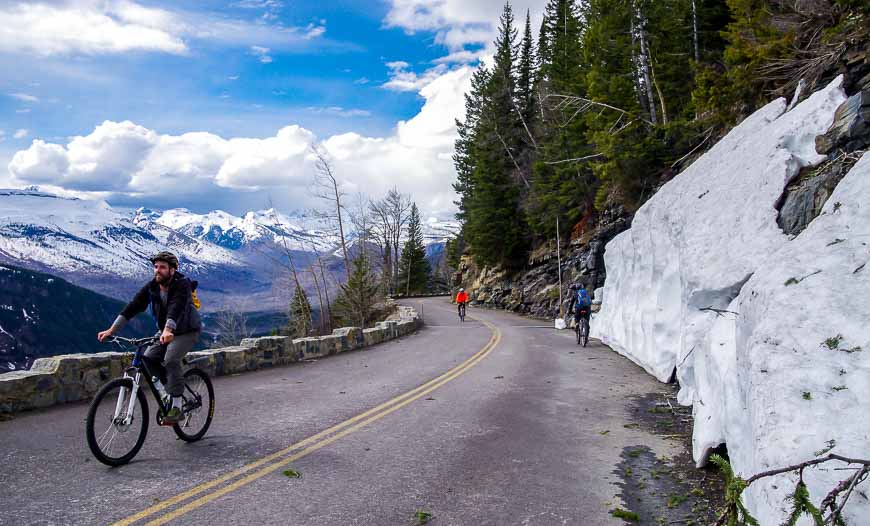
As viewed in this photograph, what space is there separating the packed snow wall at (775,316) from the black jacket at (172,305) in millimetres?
5616

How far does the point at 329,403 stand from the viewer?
8266mm

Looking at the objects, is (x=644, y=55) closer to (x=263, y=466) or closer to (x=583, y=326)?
(x=583, y=326)

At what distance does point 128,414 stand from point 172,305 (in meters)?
1.18

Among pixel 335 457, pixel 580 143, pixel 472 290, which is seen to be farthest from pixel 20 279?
pixel 335 457

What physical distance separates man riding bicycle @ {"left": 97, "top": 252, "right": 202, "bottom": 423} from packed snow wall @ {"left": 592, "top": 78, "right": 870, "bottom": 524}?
18.4 feet

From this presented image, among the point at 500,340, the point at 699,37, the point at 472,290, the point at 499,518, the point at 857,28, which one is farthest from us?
the point at 472,290

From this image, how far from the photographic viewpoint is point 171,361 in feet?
19.1

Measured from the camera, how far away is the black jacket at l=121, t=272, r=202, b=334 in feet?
19.0

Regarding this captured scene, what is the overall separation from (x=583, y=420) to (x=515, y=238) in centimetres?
3480

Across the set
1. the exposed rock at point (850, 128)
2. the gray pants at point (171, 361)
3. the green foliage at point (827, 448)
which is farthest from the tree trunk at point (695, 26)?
the gray pants at point (171, 361)

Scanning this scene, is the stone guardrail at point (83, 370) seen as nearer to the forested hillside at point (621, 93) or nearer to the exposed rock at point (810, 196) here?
the exposed rock at point (810, 196)

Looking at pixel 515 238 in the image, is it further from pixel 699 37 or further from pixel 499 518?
pixel 499 518

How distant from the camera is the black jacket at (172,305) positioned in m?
5.79

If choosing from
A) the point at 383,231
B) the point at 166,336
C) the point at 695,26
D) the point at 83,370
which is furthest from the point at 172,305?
the point at 383,231
